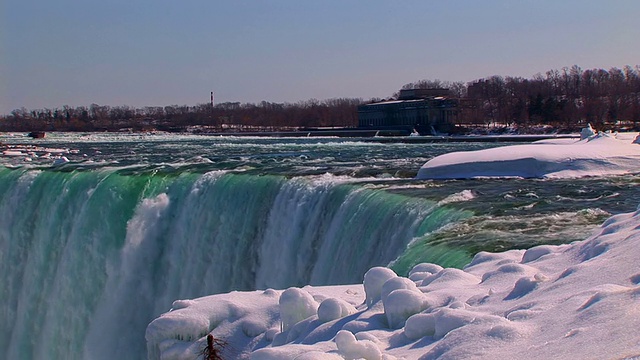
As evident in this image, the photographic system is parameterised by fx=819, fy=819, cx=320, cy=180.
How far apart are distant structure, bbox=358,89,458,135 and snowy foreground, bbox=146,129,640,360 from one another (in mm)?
66575

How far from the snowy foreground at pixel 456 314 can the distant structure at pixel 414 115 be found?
218 ft

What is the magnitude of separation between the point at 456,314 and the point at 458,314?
0.04 ft

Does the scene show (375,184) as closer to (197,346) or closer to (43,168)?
(197,346)

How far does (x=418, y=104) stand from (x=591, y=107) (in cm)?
1615

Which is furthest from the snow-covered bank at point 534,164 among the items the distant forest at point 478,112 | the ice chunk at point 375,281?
the distant forest at point 478,112

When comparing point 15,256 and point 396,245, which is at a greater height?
point 396,245

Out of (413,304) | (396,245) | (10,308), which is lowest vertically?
(10,308)

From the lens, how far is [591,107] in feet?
247

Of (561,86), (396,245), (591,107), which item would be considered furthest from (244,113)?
(396,245)

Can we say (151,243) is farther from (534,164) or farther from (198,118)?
(198,118)

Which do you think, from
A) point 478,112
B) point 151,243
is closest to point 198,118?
point 478,112

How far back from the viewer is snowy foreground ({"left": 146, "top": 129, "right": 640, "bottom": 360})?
448 centimetres

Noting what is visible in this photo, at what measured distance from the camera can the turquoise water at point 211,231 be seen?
476 inches

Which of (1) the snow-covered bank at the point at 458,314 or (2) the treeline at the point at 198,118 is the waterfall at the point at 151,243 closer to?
(1) the snow-covered bank at the point at 458,314
